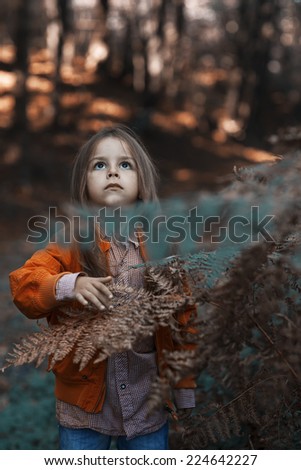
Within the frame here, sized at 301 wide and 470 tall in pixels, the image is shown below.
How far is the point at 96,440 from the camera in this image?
2.38 meters

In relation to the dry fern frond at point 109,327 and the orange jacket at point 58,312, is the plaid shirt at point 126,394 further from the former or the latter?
the dry fern frond at point 109,327

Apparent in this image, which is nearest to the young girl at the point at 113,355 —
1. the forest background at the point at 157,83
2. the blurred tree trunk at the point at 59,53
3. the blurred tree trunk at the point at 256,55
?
the forest background at the point at 157,83

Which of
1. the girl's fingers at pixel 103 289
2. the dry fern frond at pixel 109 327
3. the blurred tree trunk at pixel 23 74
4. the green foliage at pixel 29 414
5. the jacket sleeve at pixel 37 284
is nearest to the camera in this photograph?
the dry fern frond at pixel 109 327

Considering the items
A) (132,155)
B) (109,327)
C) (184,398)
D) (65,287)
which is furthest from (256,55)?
(109,327)

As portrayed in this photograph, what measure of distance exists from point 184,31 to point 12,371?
2580 centimetres

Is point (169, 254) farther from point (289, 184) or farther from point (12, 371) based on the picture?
point (12, 371)

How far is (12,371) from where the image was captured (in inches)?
197

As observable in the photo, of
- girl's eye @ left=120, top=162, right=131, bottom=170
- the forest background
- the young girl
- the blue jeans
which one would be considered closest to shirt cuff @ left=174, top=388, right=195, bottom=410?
the young girl

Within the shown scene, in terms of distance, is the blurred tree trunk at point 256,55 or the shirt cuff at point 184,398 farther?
the blurred tree trunk at point 256,55

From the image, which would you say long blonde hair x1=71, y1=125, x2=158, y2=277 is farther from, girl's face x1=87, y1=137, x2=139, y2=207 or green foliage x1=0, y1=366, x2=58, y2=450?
green foliage x1=0, y1=366, x2=58, y2=450

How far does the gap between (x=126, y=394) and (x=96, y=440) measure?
25 centimetres

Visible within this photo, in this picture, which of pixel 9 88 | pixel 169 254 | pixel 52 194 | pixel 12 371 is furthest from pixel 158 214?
pixel 9 88

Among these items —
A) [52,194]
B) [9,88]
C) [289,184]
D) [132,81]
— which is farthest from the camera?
[132,81]

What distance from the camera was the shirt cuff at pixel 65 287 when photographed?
2.04 m
